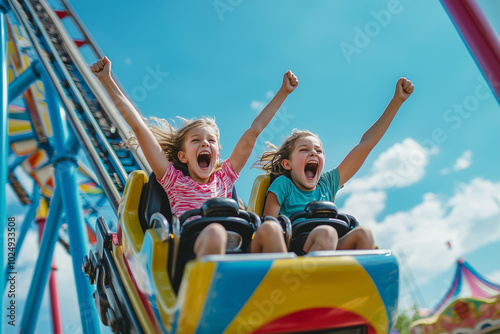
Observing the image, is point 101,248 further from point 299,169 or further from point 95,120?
point 95,120

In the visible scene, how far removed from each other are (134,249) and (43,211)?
4687mm

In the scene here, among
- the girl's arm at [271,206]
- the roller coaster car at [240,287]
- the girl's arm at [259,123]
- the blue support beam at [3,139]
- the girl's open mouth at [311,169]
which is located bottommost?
the roller coaster car at [240,287]

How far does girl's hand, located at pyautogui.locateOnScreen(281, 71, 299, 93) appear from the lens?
1788mm

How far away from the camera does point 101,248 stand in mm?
1652

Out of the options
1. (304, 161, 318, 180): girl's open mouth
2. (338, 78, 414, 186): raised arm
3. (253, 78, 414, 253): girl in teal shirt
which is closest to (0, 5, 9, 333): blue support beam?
(253, 78, 414, 253): girl in teal shirt

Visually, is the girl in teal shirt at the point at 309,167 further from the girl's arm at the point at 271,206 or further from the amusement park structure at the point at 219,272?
the amusement park structure at the point at 219,272

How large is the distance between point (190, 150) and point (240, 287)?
830 millimetres

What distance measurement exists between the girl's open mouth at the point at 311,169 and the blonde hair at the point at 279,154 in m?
0.11

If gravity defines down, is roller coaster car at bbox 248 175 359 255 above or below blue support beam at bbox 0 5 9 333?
below

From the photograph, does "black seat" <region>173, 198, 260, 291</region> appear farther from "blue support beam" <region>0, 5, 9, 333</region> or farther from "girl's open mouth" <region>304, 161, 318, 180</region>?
"blue support beam" <region>0, 5, 9, 333</region>

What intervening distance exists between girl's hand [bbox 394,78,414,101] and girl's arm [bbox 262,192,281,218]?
0.69 metres

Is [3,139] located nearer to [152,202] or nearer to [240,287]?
[152,202]

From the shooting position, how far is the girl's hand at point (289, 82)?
179 centimetres

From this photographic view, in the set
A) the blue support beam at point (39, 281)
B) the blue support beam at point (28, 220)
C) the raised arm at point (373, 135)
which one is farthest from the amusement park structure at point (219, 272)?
the blue support beam at point (28, 220)
